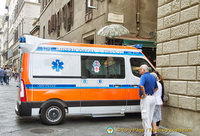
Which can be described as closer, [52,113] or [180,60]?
[180,60]

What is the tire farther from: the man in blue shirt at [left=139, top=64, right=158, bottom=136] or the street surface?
the man in blue shirt at [left=139, top=64, right=158, bottom=136]

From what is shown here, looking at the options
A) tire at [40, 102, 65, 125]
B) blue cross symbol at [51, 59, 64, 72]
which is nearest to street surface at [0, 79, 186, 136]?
tire at [40, 102, 65, 125]

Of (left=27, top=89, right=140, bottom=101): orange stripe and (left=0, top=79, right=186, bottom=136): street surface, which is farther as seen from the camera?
(left=27, top=89, right=140, bottom=101): orange stripe

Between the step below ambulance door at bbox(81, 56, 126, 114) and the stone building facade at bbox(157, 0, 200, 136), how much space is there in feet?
4.38

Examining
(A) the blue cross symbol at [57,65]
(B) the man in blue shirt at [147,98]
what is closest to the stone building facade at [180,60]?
(B) the man in blue shirt at [147,98]

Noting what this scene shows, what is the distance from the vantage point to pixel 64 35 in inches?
859

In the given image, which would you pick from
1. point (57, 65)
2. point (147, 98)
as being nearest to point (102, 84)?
point (57, 65)

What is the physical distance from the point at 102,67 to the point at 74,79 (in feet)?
3.20

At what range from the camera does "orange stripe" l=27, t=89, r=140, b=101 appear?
22.6ft

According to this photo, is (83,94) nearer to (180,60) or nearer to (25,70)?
(25,70)

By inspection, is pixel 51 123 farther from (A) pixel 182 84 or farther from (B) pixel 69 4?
(B) pixel 69 4

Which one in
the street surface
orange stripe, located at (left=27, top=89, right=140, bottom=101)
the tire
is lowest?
the street surface

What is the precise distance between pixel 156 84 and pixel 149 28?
30.3ft

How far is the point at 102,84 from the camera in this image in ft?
24.5
